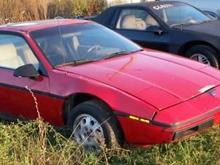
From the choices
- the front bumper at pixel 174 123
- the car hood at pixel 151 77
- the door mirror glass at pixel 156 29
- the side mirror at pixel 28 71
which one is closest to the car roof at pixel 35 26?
the side mirror at pixel 28 71

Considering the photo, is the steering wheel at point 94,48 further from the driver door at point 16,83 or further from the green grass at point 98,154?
the green grass at point 98,154

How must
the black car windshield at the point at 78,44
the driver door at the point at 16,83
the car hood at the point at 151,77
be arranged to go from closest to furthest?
the car hood at the point at 151,77
the driver door at the point at 16,83
the black car windshield at the point at 78,44

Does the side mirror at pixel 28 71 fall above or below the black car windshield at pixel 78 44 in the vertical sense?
below

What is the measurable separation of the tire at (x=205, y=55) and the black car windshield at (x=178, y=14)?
28.3 inches

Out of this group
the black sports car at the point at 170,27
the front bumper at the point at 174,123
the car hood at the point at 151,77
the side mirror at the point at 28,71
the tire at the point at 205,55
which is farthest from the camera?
the black sports car at the point at 170,27

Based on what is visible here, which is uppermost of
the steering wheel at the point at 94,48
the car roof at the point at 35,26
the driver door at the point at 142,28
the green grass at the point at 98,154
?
the car roof at the point at 35,26

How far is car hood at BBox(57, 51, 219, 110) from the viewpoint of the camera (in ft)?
16.8

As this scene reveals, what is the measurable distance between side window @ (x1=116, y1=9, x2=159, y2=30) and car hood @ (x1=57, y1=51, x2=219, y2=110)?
3199 mm

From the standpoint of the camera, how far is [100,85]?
5316 millimetres

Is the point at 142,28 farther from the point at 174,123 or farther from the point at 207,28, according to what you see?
the point at 174,123

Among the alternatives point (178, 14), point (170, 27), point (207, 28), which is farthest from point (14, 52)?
point (178, 14)

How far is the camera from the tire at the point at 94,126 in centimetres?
517

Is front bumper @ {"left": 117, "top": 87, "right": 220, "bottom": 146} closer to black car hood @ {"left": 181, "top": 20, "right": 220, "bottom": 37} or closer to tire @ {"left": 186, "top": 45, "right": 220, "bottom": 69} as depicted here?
tire @ {"left": 186, "top": 45, "right": 220, "bottom": 69}

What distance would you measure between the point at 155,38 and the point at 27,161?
4.92m
